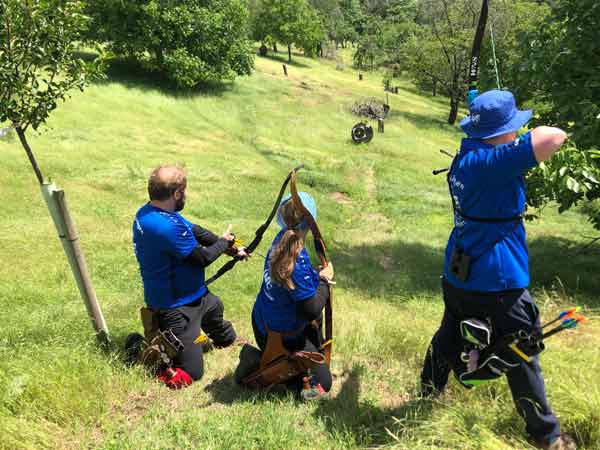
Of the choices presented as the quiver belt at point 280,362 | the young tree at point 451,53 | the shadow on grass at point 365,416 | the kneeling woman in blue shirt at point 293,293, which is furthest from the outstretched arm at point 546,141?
the young tree at point 451,53

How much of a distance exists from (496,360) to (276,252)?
1.71 meters

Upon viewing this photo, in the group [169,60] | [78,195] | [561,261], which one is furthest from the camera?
[169,60]

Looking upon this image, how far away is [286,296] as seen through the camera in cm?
375

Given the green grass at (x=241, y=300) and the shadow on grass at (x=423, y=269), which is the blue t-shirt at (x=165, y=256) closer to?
the green grass at (x=241, y=300)

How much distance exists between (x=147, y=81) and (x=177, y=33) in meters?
3.65

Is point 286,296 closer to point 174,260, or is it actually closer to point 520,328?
point 174,260

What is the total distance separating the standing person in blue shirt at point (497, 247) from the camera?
2889mm

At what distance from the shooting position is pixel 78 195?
463 inches

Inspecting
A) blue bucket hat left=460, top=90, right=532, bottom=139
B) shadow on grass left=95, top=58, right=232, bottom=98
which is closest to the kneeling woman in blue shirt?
blue bucket hat left=460, top=90, right=532, bottom=139

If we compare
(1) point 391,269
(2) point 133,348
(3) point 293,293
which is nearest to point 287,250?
(3) point 293,293

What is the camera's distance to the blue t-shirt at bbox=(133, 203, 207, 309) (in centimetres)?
423

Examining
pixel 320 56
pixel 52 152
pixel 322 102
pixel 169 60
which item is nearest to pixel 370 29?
pixel 320 56

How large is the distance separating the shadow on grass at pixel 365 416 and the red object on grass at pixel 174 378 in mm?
1334

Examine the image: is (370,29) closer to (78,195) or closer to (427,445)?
(78,195)
